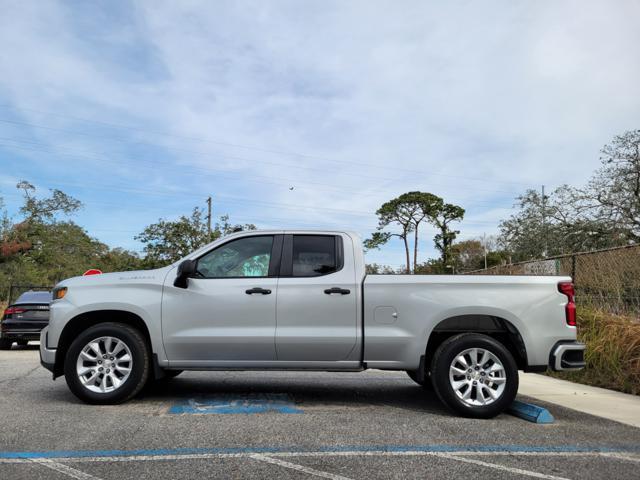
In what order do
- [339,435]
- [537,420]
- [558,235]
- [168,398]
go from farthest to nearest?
[558,235] < [168,398] < [537,420] < [339,435]

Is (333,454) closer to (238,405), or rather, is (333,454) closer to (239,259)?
(238,405)

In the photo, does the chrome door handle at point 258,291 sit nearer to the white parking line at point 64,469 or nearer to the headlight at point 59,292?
the headlight at point 59,292

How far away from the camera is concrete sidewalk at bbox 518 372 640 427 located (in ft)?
19.9

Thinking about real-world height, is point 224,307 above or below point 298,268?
below

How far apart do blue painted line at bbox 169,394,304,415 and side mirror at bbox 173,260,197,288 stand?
1.31 metres

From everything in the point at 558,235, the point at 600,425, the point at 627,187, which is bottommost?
the point at 600,425

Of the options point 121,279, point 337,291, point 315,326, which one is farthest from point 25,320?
point 337,291

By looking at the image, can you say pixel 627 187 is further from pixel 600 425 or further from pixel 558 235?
pixel 600 425

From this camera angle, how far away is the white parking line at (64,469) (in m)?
3.69

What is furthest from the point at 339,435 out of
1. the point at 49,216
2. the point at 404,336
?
the point at 49,216

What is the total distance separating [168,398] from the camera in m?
6.45

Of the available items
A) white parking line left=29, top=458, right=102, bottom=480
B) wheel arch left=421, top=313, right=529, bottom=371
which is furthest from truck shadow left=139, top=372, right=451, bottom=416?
white parking line left=29, top=458, right=102, bottom=480

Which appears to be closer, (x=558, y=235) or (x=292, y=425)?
(x=292, y=425)

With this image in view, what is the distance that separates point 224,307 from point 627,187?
23.8 metres
